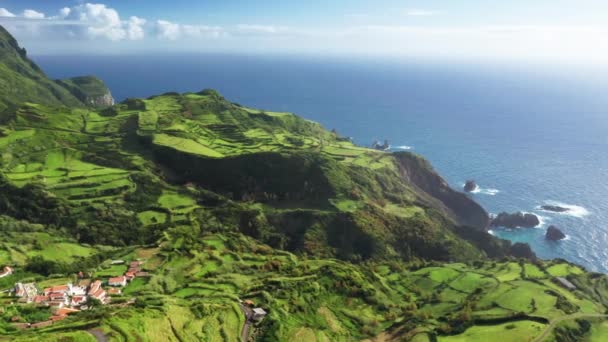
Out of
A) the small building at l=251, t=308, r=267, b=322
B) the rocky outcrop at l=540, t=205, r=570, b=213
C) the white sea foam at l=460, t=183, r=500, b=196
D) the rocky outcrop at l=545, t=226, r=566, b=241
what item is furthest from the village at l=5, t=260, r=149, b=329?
the rocky outcrop at l=540, t=205, r=570, b=213

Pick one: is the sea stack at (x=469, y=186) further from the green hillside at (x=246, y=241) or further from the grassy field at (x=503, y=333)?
the grassy field at (x=503, y=333)

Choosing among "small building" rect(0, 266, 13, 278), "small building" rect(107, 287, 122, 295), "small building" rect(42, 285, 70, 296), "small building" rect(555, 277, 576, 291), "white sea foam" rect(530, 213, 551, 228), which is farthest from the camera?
"white sea foam" rect(530, 213, 551, 228)

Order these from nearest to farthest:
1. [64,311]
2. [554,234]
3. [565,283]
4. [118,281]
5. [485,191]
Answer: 1. [64,311]
2. [118,281]
3. [565,283]
4. [554,234]
5. [485,191]

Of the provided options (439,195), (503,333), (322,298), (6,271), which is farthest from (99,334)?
(439,195)

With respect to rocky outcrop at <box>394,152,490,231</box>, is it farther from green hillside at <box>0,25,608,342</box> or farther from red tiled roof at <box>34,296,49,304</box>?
red tiled roof at <box>34,296,49,304</box>

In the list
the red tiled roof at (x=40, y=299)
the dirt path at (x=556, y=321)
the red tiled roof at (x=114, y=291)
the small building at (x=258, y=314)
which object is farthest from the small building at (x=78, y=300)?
the dirt path at (x=556, y=321)

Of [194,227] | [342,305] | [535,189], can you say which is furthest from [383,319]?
[535,189]

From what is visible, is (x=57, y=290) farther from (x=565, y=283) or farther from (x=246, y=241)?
(x=565, y=283)
